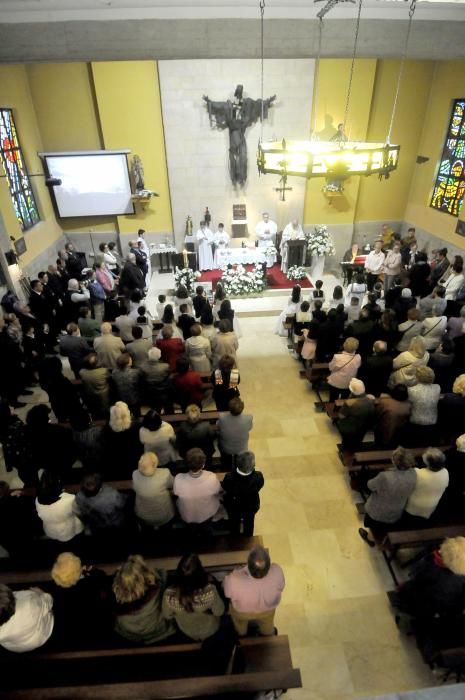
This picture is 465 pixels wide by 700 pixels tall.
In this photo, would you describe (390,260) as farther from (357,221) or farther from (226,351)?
(226,351)

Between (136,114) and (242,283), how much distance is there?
5337 millimetres

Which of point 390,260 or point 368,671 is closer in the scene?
point 368,671

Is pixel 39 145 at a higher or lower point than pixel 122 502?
higher

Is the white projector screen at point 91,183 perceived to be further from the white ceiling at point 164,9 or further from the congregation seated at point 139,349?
the congregation seated at point 139,349

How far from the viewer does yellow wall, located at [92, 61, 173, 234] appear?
34.1ft

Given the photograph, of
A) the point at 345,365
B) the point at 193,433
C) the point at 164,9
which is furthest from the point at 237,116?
the point at 193,433

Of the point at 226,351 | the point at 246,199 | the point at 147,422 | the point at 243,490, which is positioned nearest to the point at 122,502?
the point at 147,422

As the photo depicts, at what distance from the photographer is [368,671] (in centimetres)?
329

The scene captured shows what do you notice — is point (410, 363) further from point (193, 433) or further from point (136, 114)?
point (136, 114)

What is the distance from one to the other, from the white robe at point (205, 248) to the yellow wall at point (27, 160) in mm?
4075

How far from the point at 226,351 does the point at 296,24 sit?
4.87m

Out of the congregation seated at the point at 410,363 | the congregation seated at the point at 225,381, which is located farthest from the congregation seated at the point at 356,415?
the congregation seated at the point at 225,381

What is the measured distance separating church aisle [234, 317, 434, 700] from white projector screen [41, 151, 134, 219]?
8275mm

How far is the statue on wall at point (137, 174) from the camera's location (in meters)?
11.3
